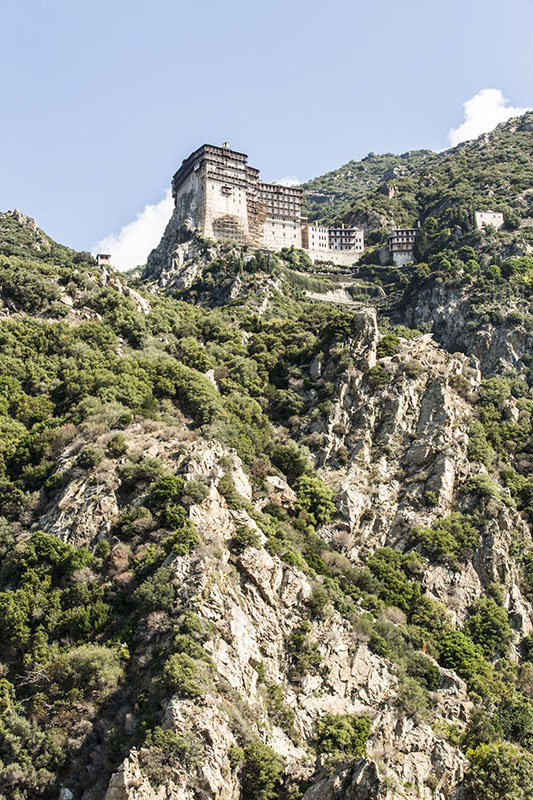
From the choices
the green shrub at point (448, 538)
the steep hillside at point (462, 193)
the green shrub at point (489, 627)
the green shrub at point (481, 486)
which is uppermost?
the steep hillside at point (462, 193)

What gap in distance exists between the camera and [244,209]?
375ft

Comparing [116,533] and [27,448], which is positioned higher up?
[27,448]

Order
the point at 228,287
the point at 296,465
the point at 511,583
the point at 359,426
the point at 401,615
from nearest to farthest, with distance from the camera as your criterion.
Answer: the point at 401,615 < the point at 511,583 < the point at 296,465 < the point at 359,426 < the point at 228,287

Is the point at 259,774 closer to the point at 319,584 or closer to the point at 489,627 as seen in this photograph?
the point at 319,584

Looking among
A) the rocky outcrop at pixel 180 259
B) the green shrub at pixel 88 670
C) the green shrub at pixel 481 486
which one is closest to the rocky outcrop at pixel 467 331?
the rocky outcrop at pixel 180 259

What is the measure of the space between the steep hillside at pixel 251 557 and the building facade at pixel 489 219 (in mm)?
52560

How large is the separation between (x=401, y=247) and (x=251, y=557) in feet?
293

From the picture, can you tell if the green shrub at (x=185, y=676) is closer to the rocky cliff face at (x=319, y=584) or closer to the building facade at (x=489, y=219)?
the rocky cliff face at (x=319, y=584)

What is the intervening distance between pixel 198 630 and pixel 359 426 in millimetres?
28866

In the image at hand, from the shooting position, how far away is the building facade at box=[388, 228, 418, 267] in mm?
115000

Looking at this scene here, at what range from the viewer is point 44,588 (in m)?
31.9

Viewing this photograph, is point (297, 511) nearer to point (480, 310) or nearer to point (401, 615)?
point (401, 615)

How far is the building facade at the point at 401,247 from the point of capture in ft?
377

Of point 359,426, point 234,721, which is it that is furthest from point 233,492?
point 359,426
